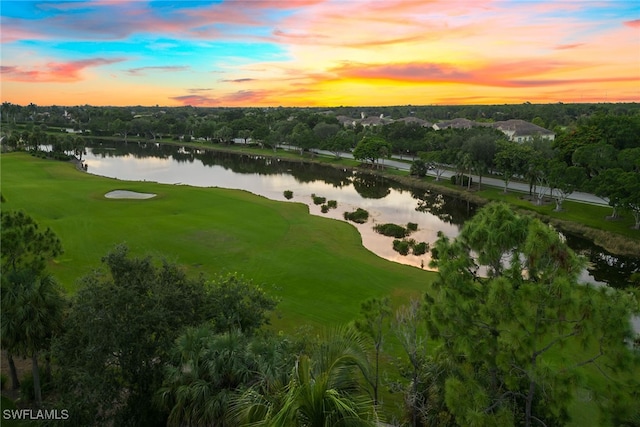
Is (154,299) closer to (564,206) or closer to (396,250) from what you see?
(396,250)

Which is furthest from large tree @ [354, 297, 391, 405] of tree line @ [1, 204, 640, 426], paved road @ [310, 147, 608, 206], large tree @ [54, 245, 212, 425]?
paved road @ [310, 147, 608, 206]

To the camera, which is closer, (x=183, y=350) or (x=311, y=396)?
(x=311, y=396)

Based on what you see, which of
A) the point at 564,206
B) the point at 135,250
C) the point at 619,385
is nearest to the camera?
the point at 619,385

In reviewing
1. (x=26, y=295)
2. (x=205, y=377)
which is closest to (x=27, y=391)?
(x=26, y=295)

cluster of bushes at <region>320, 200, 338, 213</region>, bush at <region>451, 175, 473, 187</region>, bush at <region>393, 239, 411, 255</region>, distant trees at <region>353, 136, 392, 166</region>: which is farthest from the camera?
distant trees at <region>353, 136, 392, 166</region>

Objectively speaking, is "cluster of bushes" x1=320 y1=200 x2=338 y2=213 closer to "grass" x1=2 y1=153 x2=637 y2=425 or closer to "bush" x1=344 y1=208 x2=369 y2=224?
"grass" x1=2 y1=153 x2=637 y2=425

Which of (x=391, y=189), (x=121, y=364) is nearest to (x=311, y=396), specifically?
(x=121, y=364)
